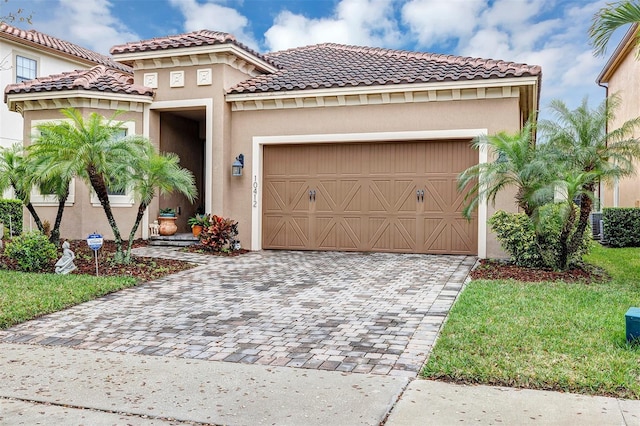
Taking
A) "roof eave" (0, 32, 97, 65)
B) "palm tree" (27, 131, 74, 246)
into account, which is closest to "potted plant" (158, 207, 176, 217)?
"palm tree" (27, 131, 74, 246)

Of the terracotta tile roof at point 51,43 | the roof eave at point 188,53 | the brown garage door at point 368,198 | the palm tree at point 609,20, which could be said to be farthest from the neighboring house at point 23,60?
the palm tree at point 609,20

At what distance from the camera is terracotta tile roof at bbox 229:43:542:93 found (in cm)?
1217

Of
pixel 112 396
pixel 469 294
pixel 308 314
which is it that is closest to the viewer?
pixel 112 396

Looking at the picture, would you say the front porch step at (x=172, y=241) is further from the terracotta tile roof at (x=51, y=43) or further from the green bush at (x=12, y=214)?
the terracotta tile roof at (x=51, y=43)

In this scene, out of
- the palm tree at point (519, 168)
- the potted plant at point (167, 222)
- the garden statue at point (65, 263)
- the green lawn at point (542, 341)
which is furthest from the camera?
the potted plant at point (167, 222)

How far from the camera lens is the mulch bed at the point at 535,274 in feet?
30.5

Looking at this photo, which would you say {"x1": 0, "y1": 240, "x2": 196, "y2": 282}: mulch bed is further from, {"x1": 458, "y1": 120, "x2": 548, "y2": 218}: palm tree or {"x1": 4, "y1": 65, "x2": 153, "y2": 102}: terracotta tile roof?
{"x1": 458, "y1": 120, "x2": 548, "y2": 218}: palm tree

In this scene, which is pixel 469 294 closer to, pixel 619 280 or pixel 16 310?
pixel 619 280

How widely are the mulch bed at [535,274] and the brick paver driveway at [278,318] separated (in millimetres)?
396

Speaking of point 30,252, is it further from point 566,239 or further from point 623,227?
point 623,227

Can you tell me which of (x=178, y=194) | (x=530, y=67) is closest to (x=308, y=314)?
(x=530, y=67)

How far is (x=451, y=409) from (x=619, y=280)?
6.82 meters

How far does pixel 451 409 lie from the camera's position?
380 cm

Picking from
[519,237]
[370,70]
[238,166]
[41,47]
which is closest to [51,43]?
[41,47]
